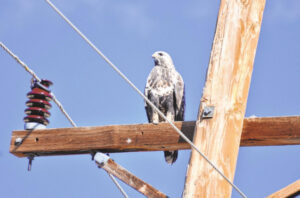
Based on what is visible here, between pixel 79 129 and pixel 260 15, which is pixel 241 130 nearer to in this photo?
pixel 260 15

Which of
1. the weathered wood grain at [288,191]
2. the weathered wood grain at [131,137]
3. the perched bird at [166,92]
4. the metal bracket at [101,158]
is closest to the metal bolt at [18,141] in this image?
the weathered wood grain at [131,137]

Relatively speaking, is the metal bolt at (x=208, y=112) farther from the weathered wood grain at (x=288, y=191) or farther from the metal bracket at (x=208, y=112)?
the weathered wood grain at (x=288, y=191)

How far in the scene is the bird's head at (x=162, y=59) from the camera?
25.2ft

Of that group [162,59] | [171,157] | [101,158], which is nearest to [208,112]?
[101,158]

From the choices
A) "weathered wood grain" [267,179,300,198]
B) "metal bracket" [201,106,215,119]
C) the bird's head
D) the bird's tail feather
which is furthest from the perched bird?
"weathered wood grain" [267,179,300,198]

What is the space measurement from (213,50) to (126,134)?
0.91m

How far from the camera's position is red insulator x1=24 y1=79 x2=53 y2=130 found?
4801 millimetres

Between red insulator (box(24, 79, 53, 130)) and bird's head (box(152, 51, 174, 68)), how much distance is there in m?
2.95

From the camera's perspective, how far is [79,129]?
458 cm

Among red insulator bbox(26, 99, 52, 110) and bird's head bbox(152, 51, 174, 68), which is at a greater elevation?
bird's head bbox(152, 51, 174, 68)

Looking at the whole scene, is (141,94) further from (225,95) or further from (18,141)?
(18,141)

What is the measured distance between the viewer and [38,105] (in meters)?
4.86

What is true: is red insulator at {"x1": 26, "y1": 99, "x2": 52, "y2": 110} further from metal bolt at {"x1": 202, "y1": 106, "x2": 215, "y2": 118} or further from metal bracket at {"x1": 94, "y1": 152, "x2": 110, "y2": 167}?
metal bolt at {"x1": 202, "y1": 106, "x2": 215, "y2": 118}

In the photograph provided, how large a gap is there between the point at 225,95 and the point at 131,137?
835 mm
